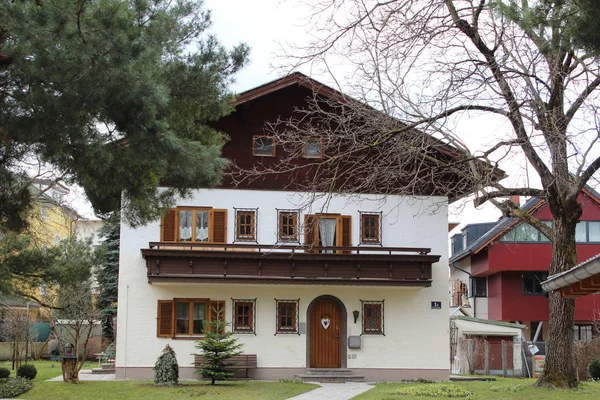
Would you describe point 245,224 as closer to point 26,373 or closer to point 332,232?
point 332,232

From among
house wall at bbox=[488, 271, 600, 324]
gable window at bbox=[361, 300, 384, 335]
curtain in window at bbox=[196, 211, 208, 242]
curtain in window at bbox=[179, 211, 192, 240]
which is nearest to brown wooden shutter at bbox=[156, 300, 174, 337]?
curtain in window at bbox=[179, 211, 192, 240]

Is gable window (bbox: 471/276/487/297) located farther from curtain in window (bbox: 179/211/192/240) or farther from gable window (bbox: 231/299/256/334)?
curtain in window (bbox: 179/211/192/240)

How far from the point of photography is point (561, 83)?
1597 centimetres

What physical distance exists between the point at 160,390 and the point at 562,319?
10.3 metres

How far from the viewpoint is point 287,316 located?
83.3ft

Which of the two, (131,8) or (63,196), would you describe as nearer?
(131,8)

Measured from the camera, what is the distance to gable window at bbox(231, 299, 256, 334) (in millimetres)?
25078

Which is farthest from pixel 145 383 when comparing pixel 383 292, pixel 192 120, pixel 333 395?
pixel 192 120

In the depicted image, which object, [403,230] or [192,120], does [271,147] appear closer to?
[403,230]

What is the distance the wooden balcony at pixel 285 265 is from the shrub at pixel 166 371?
2735mm

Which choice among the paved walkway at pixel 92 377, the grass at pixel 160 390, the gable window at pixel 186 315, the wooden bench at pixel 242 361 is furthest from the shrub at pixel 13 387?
the wooden bench at pixel 242 361

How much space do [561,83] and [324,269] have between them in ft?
35.2

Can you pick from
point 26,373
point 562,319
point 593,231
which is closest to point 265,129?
point 26,373

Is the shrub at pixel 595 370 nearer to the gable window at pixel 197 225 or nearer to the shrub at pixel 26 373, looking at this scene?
the gable window at pixel 197 225
